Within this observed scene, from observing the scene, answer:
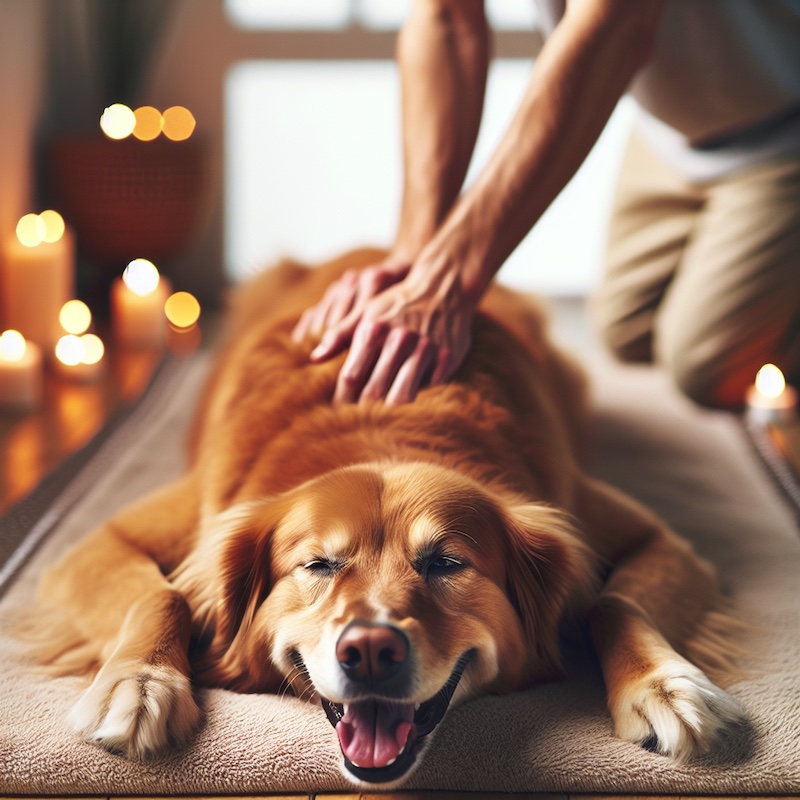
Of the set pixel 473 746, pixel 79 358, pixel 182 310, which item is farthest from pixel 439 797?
pixel 182 310

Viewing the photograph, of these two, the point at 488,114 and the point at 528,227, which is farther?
the point at 488,114

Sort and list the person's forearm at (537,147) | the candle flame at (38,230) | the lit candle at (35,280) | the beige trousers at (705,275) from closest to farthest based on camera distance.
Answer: the person's forearm at (537,147), the beige trousers at (705,275), the lit candle at (35,280), the candle flame at (38,230)

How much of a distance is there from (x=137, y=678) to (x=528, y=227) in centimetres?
100

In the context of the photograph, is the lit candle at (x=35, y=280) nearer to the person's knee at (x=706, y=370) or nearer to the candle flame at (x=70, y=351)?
the candle flame at (x=70, y=351)

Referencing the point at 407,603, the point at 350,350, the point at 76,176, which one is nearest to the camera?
the point at 407,603

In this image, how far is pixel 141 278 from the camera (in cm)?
362

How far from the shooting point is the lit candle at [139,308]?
354 cm

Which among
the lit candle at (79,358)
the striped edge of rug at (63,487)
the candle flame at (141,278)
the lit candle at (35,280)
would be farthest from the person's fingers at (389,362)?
the candle flame at (141,278)

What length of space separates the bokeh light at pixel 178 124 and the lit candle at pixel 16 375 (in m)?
1.44

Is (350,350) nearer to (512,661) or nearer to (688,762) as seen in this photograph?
(512,661)

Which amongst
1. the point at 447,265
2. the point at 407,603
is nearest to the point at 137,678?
the point at 407,603

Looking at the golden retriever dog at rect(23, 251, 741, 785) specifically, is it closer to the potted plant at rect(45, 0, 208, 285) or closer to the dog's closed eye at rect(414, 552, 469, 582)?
the dog's closed eye at rect(414, 552, 469, 582)

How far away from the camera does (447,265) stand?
1829 mm

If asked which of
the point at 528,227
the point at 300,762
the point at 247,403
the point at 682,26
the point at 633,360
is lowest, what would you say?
the point at 633,360
